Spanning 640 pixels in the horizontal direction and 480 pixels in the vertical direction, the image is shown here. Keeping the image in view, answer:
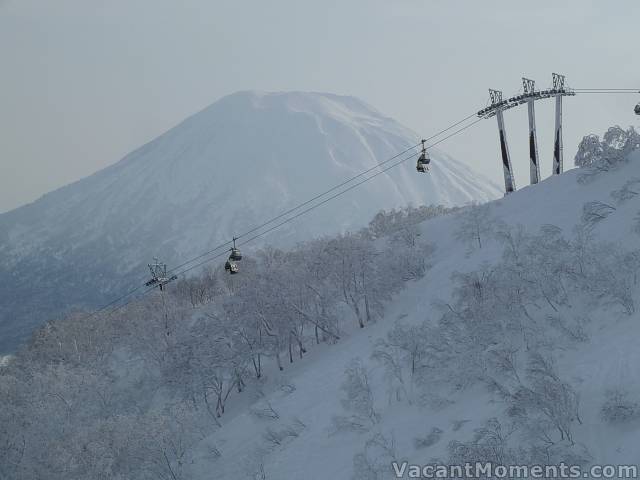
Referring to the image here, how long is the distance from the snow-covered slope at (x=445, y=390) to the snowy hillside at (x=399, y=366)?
0.10 meters

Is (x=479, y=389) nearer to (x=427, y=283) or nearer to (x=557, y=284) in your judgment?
(x=557, y=284)

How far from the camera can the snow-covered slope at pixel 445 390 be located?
20672 millimetres

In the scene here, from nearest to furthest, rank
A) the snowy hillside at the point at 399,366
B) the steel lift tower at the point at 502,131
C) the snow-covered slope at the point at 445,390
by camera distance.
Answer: the snow-covered slope at the point at 445,390, the snowy hillside at the point at 399,366, the steel lift tower at the point at 502,131

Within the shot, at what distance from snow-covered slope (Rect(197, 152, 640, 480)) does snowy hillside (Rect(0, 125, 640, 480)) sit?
0.34ft

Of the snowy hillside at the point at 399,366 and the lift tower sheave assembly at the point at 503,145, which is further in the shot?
the lift tower sheave assembly at the point at 503,145

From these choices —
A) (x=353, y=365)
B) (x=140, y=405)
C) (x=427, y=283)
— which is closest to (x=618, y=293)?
(x=353, y=365)

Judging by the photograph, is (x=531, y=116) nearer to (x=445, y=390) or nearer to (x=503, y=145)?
(x=503, y=145)

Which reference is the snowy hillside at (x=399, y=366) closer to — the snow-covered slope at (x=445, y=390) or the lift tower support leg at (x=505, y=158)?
the snow-covered slope at (x=445, y=390)

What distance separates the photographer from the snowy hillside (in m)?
21.5

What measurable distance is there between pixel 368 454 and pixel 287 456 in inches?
233

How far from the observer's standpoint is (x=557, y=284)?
31344 millimetres

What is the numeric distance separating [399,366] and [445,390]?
177 inches

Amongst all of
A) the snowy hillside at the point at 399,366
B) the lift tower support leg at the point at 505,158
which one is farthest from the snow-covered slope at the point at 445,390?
the lift tower support leg at the point at 505,158

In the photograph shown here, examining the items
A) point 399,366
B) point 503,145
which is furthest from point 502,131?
point 399,366
